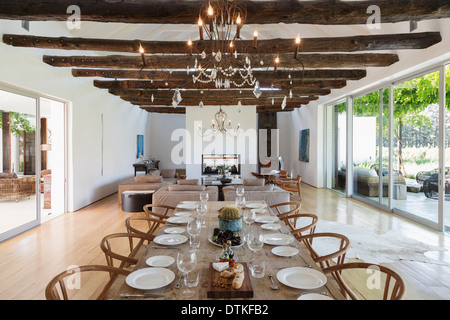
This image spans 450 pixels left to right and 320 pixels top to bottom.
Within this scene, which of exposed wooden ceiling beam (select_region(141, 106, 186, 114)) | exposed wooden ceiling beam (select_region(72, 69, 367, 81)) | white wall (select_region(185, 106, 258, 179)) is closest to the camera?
exposed wooden ceiling beam (select_region(72, 69, 367, 81))

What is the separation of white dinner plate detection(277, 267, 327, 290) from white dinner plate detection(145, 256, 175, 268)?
661mm

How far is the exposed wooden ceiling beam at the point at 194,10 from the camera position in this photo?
310cm

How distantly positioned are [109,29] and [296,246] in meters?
5.87

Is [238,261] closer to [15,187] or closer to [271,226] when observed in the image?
[271,226]

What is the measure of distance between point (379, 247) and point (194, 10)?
3874mm

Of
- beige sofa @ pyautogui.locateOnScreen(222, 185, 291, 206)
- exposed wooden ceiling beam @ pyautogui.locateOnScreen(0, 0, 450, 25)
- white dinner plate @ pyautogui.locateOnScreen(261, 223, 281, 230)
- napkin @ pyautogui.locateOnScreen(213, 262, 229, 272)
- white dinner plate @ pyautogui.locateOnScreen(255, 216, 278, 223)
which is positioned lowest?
beige sofa @ pyautogui.locateOnScreen(222, 185, 291, 206)

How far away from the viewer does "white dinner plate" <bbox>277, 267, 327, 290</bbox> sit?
1.45m

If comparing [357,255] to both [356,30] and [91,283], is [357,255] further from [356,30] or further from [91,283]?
[356,30]

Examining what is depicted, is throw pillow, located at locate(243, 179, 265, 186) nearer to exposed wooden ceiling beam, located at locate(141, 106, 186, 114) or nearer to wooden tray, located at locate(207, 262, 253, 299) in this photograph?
wooden tray, located at locate(207, 262, 253, 299)

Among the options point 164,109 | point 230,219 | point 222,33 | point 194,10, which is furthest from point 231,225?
point 164,109

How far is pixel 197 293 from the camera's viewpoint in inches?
54.3

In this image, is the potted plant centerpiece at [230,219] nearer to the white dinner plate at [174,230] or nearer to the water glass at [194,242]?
the water glass at [194,242]

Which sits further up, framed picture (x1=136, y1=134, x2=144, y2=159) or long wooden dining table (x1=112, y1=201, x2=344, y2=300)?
framed picture (x1=136, y1=134, x2=144, y2=159)

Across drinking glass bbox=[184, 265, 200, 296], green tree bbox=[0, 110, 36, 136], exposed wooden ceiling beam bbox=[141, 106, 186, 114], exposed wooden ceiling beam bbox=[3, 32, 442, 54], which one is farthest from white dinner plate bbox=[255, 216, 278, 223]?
exposed wooden ceiling beam bbox=[141, 106, 186, 114]
